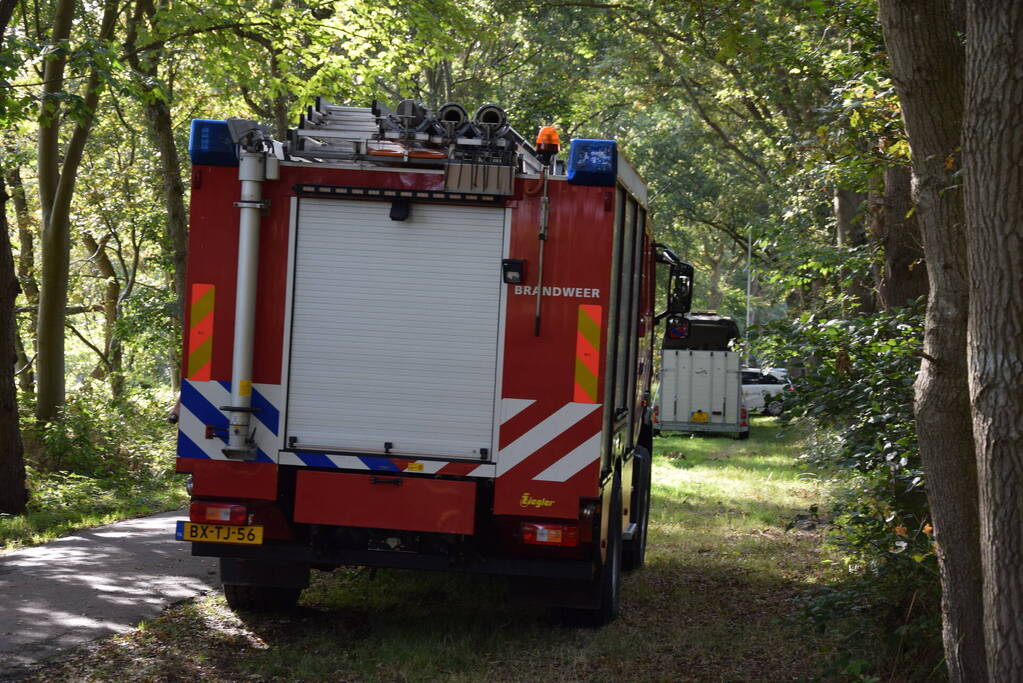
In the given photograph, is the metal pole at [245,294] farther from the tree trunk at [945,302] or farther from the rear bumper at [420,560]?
the tree trunk at [945,302]

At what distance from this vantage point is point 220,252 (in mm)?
6746

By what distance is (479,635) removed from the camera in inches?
290

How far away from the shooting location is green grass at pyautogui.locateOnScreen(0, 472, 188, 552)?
10.6 metres

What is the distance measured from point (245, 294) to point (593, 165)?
2.11m

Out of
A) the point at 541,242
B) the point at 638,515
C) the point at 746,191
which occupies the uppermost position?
the point at 746,191

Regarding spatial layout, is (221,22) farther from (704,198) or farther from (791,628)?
(704,198)

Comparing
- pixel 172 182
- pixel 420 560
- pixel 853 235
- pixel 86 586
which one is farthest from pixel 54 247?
pixel 420 560

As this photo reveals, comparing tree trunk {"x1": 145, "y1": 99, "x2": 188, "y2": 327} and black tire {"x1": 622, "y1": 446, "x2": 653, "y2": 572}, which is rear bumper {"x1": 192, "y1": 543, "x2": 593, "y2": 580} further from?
tree trunk {"x1": 145, "y1": 99, "x2": 188, "y2": 327}

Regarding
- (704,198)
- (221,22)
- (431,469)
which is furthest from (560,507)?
(704,198)

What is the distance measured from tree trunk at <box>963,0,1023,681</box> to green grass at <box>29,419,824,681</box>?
7.34ft

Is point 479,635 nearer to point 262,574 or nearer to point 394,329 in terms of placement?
point 262,574

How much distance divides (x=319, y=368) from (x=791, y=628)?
11.5 feet

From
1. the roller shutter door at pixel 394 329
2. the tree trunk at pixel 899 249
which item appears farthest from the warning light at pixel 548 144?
the tree trunk at pixel 899 249

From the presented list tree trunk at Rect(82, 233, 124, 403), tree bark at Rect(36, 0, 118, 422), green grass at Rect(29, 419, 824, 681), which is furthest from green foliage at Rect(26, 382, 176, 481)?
tree trunk at Rect(82, 233, 124, 403)
